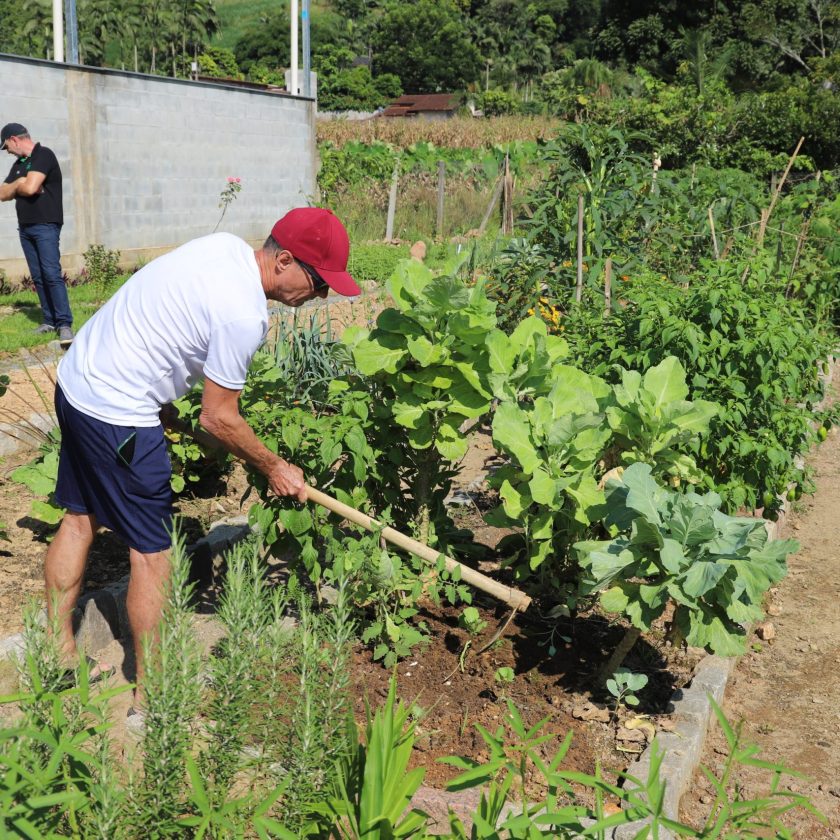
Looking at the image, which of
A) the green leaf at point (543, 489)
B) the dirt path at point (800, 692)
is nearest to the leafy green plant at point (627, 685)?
the dirt path at point (800, 692)

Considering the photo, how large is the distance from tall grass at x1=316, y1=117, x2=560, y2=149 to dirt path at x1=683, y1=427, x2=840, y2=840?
872 inches

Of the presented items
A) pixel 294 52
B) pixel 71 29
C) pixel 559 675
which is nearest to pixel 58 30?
pixel 71 29

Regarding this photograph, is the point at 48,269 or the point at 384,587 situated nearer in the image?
the point at 384,587

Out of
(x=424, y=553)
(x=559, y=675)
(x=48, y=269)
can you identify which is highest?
(x=48, y=269)

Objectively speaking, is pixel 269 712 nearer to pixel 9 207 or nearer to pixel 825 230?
pixel 825 230

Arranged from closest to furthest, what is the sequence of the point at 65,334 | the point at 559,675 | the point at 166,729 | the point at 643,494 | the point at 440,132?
the point at 166,729
the point at 643,494
the point at 559,675
the point at 65,334
the point at 440,132

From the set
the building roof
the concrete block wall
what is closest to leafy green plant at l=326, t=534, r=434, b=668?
the concrete block wall

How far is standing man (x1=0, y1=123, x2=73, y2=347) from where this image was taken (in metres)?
7.38

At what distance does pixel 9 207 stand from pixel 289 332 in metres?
6.04

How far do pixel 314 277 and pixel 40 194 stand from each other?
549 cm

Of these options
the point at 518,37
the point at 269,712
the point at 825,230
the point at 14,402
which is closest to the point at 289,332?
the point at 14,402

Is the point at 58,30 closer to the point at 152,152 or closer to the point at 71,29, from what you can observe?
the point at 71,29

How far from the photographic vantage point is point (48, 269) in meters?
7.38

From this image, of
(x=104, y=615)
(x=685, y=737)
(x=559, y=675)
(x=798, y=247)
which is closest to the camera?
(x=685, y=737)
